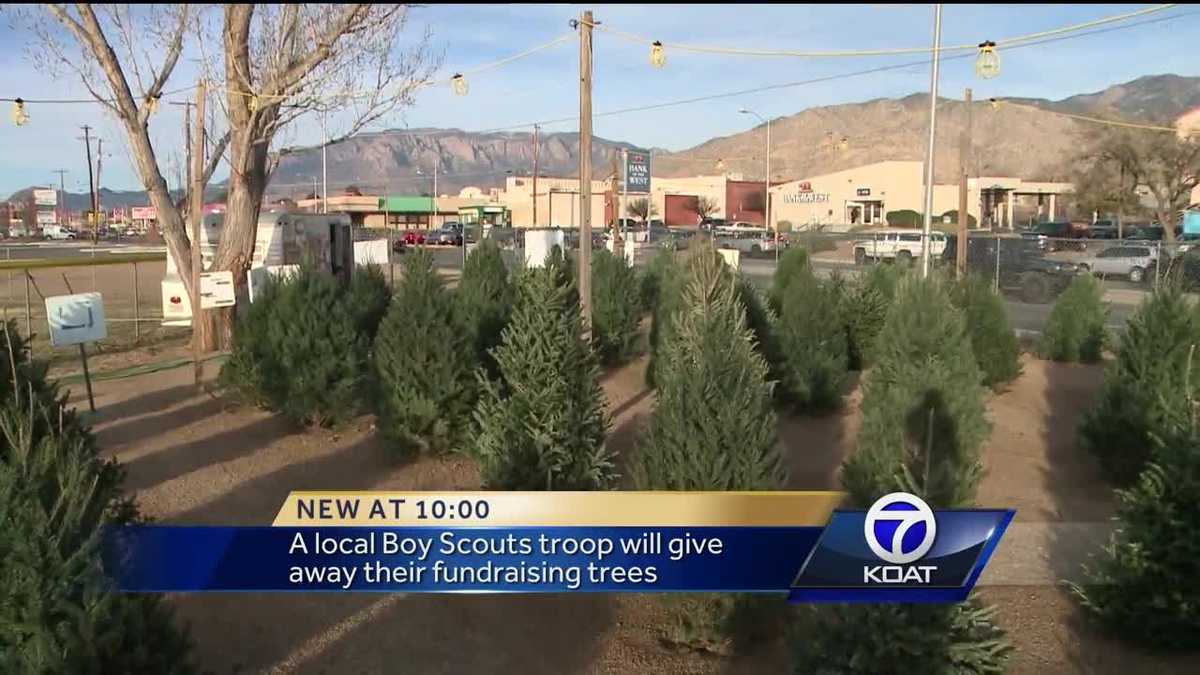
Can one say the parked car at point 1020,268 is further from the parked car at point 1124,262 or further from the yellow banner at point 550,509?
the yellow banner at point 550,509

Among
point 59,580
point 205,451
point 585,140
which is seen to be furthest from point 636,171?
point 59,580

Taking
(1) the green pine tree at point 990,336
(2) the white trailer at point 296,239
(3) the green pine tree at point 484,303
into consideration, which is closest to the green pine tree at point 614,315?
(3) the green pine tree at point 484,303

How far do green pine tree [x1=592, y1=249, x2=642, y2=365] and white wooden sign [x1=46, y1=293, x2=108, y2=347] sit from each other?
21.6 feet

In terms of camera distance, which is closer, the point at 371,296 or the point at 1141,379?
the point at 1141,379

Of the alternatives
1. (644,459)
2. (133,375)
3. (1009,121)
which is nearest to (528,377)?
(644,459)

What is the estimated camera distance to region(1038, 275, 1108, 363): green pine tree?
15109 mm

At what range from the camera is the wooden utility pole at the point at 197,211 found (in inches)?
479

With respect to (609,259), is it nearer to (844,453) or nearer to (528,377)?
(844,453)

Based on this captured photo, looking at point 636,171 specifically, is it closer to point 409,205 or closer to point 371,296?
point 371,296

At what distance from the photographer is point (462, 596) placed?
6656 mm

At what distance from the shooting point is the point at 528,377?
7676 mm

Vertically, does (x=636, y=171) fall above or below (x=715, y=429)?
above

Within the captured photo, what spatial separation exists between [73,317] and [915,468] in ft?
26.9

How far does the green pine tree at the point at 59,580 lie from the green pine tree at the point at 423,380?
17.3 ft
